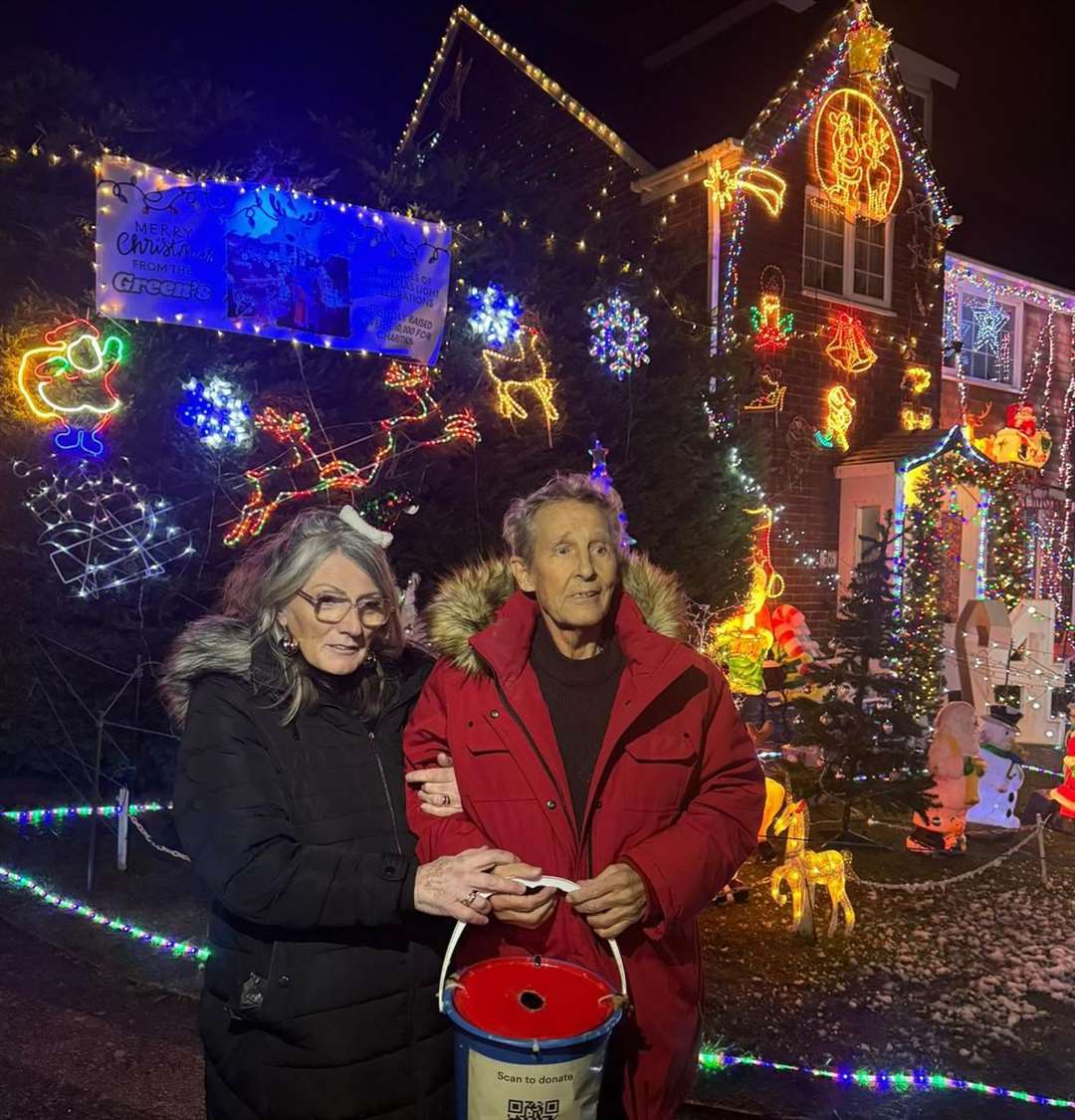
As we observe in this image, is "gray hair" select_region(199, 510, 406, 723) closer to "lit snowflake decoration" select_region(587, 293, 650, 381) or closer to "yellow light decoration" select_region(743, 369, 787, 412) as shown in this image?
"lit snowflake decoration" select_region(587, 293, 650, 381)

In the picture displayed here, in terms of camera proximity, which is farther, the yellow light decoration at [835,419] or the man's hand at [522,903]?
the yellow light decoration at [835,419]

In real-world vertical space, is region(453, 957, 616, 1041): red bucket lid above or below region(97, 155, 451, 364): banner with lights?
below

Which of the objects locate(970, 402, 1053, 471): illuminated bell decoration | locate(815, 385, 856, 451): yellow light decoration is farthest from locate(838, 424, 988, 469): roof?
locate(970, 402, 1053, 471): illuminated bell decoration

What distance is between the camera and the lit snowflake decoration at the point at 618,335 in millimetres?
7787

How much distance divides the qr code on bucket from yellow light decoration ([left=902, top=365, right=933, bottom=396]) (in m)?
12.7

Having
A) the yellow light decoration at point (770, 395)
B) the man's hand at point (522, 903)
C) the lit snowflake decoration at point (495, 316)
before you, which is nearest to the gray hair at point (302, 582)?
the man's hand at point (522, 903)

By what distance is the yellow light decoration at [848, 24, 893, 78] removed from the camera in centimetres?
1186

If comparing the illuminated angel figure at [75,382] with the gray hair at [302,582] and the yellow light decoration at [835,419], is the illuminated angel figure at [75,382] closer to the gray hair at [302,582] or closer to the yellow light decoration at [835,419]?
the gray hair at [302,582]

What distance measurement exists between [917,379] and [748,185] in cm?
398

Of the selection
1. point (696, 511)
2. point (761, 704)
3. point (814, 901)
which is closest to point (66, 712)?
point (814, 901)

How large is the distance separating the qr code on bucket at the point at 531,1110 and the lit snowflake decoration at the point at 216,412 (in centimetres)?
501

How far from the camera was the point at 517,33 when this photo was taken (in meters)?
14.1

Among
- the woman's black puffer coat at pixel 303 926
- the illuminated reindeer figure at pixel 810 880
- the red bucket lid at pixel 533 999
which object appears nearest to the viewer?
the red bucket lid at pixel 533 999

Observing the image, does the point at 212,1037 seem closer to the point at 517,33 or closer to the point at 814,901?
the point at 814,901
